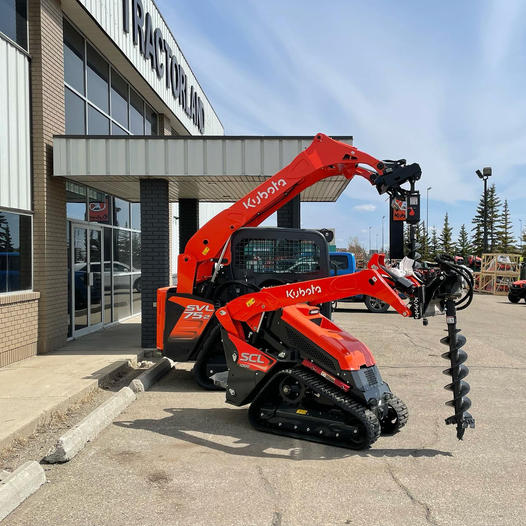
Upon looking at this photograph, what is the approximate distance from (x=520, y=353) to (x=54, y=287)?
8844 millimetres

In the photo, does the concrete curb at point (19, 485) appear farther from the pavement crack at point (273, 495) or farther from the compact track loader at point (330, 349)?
the compact track loader at point (330, 349)

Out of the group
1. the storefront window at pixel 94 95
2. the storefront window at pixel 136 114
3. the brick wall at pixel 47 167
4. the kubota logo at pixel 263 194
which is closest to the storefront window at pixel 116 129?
the storefront window at pixel 94 95

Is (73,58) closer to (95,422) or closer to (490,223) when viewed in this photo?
(95,422)

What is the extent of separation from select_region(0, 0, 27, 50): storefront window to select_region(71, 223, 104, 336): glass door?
3.46 metres

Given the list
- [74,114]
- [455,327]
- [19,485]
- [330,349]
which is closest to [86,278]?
[74,114]

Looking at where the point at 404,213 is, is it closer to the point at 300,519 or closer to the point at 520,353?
the point at 300,519

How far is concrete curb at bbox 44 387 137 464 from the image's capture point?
4320 millimetres

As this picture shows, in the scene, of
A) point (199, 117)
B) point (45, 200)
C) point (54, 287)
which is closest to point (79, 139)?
point (45, 200)

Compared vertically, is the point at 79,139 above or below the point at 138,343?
above

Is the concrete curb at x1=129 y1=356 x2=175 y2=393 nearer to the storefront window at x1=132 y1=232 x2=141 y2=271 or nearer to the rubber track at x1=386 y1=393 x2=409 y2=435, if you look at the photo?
the rubber track at x1=386 y1=393 x2=409 y2=435

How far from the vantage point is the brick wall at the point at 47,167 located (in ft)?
28.0

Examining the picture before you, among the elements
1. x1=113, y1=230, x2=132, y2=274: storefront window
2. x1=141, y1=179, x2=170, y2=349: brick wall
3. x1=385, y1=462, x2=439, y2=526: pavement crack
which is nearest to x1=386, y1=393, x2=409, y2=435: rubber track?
x1=385, y1=462, x2=439, y2=526: pavement crack

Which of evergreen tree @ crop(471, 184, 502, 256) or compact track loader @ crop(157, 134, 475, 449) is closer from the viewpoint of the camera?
compact track loader @ crop(157, 134, 475, 449)

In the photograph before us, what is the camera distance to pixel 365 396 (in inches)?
186
